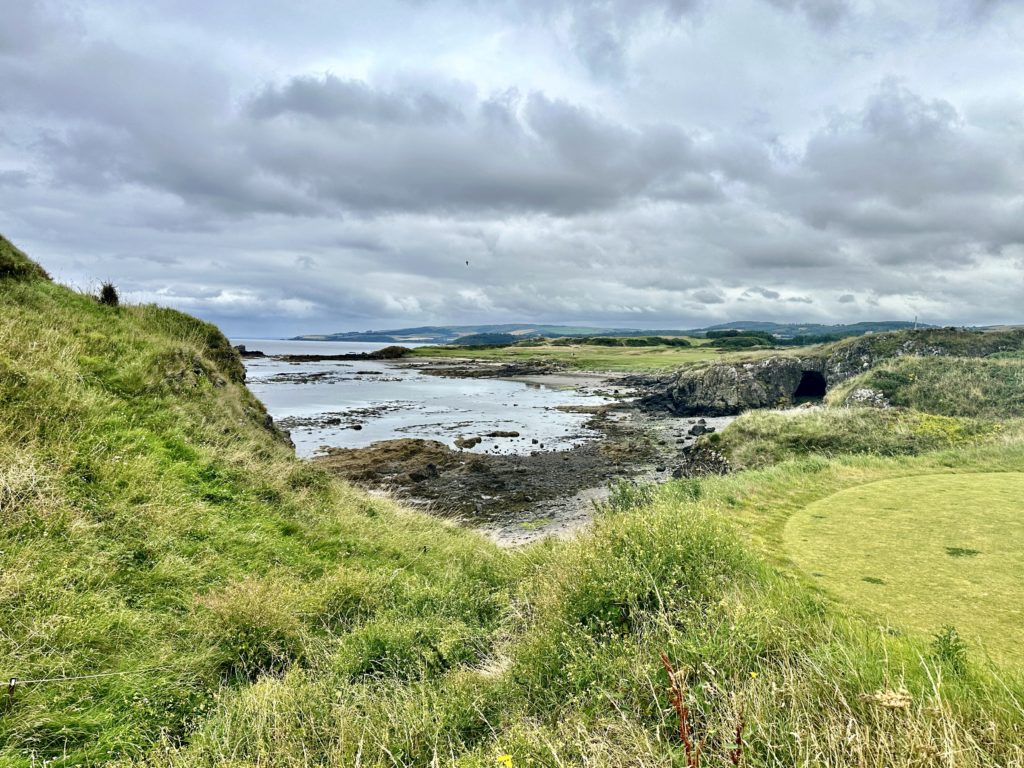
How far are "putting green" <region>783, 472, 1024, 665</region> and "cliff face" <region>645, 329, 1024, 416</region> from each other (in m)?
35.4

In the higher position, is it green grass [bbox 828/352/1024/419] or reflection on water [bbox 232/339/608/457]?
green grass [bbox 828/352/1024/419]

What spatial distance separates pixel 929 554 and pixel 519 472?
19.9 m

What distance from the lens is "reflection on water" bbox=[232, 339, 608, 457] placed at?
34.0 m

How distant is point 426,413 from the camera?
46312 millimetres

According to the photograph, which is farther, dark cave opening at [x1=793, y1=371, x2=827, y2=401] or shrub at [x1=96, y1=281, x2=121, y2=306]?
dark cave opening at [x1=793, y1=371, x2=827, y2=401]

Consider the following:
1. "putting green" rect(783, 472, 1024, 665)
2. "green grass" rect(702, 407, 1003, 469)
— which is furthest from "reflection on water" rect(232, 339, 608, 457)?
"putting green" rect(783, 472, 1024, 665)

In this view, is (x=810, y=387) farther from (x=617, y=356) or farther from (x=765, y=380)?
(x=617, y=356)

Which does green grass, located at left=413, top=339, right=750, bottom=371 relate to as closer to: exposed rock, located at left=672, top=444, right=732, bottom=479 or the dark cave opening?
the dark cave opening

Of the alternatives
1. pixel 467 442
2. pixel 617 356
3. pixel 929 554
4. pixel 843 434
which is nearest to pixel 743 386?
pixel 467 442

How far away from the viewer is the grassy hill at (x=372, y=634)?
3.34m

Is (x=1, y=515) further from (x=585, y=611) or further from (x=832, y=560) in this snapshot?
(x=832, y=560)

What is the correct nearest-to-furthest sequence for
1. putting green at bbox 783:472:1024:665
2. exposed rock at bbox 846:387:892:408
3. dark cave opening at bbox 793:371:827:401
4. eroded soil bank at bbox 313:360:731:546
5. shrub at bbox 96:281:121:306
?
1. putting green at bbox 783:472:1024:665
2. shrub at bbox 96:281:121:306
3. eroded soil bank at bbox 313:360:731:546
4. exposed rock at bbox 846:387:892:408
5. dark cave opening at bbox 793:371:827:401

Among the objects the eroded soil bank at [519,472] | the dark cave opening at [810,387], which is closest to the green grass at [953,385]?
the eroded soil bank at [519,472]

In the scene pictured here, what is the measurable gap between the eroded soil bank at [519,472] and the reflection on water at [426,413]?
65.8 inches
